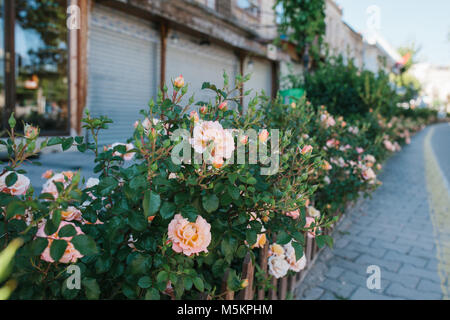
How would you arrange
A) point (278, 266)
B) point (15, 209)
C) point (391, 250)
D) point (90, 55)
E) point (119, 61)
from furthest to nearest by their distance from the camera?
point (119, 61)
point (90, 55)
point (391, 250)
point (278, 266)
point (15, 209)

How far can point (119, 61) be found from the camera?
898cm

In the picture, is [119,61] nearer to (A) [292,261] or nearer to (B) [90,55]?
(B) [90,55]

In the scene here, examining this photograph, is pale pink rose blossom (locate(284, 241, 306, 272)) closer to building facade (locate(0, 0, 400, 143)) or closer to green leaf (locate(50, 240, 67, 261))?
green leaf (locate(50, 240, 67, 261))

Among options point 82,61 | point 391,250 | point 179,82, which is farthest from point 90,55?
point 179,82

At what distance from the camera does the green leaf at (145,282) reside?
1.32m

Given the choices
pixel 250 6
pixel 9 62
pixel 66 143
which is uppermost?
pixel 250 6

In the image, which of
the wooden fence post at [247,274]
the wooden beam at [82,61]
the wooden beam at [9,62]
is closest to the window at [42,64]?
the wooden beam at [82,61]

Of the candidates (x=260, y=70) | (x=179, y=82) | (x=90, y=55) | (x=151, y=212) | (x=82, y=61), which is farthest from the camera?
(x=260, y=70)

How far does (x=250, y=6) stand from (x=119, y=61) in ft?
24.3

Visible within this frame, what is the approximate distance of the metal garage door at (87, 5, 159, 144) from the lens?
27.3 ft

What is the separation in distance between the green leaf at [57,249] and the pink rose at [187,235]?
0.37 meters

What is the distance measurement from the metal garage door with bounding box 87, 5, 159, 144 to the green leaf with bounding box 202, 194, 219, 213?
259 inches
